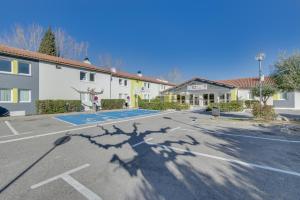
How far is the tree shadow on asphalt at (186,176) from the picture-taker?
11.6 feet

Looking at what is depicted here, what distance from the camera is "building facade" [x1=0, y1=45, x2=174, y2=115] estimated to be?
1628cm

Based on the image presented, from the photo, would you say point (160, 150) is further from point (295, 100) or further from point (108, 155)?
Answer: point (295, 100)

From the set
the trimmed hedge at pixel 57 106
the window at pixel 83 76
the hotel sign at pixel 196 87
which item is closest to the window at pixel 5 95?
the trimmed hedge at pixel 57 106

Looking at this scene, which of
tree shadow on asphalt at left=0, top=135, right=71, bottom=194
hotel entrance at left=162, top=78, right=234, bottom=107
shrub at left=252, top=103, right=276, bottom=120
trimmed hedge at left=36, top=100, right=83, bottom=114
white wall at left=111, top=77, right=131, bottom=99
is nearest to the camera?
tree shadow on asphalt at left=0, top=135, right=71, bottom=194

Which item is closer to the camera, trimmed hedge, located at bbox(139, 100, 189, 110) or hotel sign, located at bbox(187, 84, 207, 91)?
trimmed hedge, located at bbox(139, 100, 189, 110)

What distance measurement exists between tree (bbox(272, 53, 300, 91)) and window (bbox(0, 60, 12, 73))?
22832mm

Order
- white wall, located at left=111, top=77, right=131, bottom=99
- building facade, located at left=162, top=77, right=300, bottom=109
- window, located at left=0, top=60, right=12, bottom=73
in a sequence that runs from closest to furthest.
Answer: window, located at left=0, top=60, right=12, bottom=73 < building facade, located at left=162, top=77, right=300, bottom=109 < white wall, located at left=111, top=77, right=131, bottom=99

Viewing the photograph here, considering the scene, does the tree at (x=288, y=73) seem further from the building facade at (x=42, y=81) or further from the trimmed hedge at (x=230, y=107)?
the building facade at (x=42, y=81)

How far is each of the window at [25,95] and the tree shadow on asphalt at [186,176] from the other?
15.0m

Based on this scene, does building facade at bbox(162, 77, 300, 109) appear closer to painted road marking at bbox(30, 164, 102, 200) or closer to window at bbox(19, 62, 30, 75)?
window at bbox(19, 62, 30, 75)

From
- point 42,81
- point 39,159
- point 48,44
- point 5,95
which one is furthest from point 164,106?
point 48,44

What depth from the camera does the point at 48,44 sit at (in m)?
33.0

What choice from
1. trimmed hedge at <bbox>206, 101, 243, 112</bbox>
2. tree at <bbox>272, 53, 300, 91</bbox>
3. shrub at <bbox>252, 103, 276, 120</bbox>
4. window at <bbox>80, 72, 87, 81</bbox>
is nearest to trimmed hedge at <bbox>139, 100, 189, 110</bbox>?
trimmed hedge at <bbox>206, 101, 243, 112</bbox>

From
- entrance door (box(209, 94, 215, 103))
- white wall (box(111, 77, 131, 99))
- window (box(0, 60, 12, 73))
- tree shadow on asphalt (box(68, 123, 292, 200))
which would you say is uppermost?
window (box(0, 60, 12, 73))
